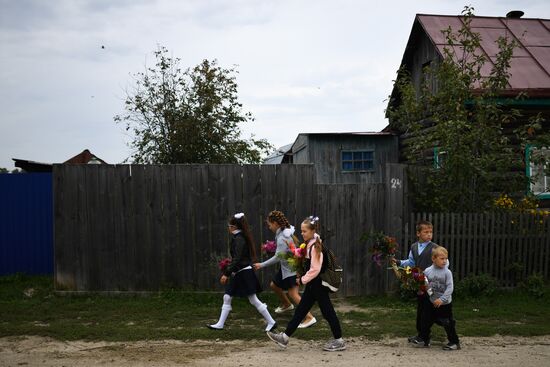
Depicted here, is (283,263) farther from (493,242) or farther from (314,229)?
(493,242)

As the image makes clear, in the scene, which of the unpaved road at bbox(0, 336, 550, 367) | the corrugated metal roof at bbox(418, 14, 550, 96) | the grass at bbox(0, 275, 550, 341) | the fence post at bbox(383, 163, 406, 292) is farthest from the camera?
the corrugated metal roof at bbox(418, 14, 550, 96)

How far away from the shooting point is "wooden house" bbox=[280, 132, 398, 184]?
57.0 ft

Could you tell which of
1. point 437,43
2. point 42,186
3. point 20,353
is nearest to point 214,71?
point 437,43

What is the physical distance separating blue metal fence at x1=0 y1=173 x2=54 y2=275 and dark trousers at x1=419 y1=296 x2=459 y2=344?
7.87m

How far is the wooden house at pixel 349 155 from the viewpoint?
17.4 meters

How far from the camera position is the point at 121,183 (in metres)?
9.34

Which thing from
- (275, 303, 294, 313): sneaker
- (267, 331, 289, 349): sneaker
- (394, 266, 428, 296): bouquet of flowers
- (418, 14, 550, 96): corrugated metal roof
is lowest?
(275, 303, 294, 313): sneaker

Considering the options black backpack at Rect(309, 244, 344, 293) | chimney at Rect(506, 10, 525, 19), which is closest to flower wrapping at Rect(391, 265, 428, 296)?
black backpack at Rect(309, 244, 344, 293)

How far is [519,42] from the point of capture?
12.4 m

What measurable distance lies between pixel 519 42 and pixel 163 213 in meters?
9.02

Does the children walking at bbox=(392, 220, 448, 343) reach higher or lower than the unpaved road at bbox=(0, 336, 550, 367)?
higher

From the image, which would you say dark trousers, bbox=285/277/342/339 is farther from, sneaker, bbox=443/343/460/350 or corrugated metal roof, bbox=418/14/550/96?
corrugated metal roof, bbox=418/14/550/96

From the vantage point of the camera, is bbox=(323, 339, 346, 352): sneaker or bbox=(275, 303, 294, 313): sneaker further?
bbox=(275, 303, 294, 313): sneaker

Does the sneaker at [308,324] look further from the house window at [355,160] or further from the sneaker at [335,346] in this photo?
the house window at [355,160]
